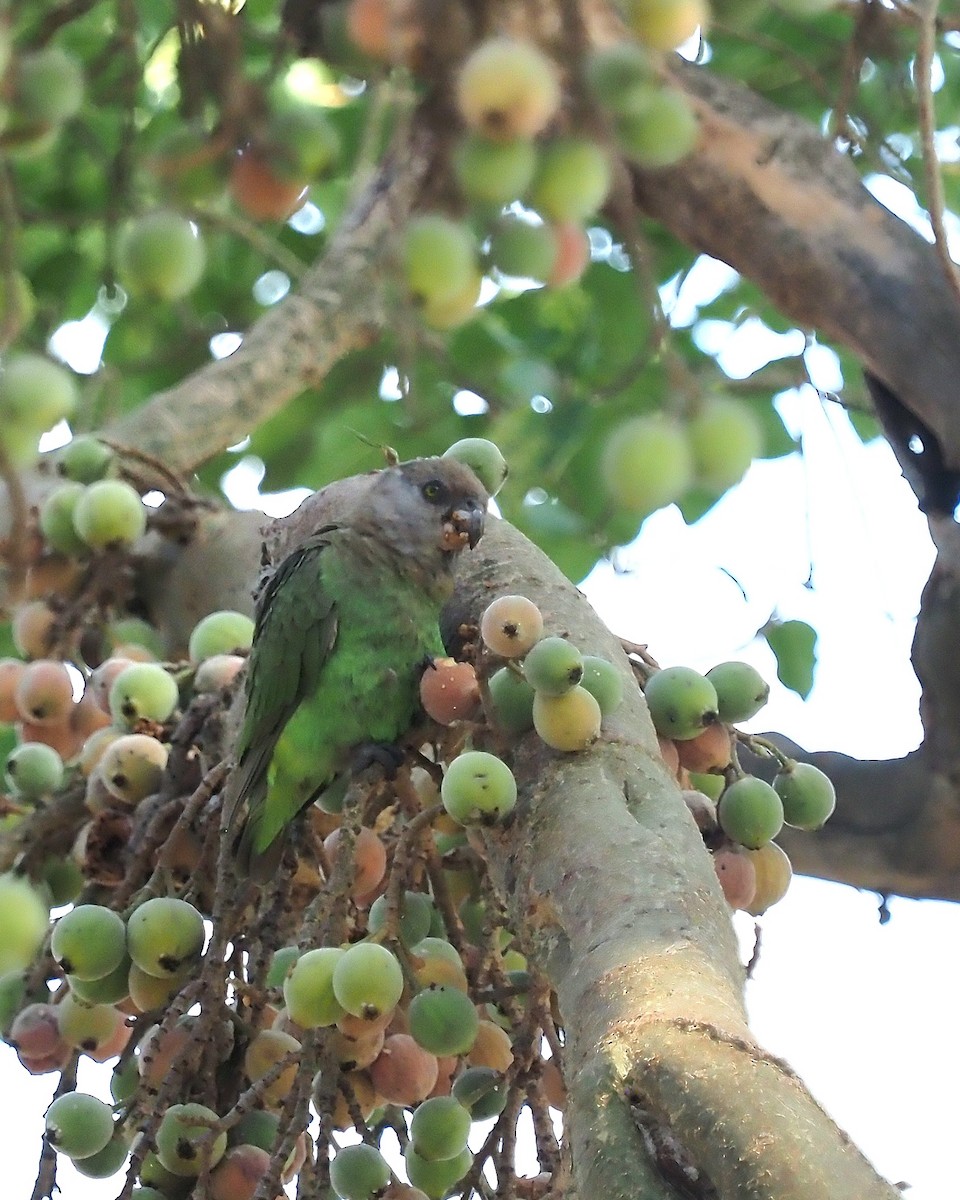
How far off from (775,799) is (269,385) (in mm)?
Result: 1493

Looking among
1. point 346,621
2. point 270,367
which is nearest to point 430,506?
point 346,621

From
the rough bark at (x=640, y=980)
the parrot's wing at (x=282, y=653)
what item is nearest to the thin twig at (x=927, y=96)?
the rough bark at (x=640, y=980)

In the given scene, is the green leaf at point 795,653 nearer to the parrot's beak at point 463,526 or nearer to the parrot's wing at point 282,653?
the parrot's beak at point 463,526

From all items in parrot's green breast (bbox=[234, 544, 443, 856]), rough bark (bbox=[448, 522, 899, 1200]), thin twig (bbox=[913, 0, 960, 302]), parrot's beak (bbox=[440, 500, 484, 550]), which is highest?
thin twig (bbox=[913, 0, 960, 302])

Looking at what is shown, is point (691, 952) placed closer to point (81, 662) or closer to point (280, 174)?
point (280, 174)

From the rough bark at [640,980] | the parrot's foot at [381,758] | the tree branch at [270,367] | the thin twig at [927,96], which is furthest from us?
the tree branch at [270,367]

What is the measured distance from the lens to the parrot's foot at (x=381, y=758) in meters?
1.78

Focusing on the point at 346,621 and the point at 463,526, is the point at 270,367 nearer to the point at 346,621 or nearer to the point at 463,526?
the point at 346,621

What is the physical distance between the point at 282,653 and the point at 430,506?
398 millimetres

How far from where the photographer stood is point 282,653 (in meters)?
2.25

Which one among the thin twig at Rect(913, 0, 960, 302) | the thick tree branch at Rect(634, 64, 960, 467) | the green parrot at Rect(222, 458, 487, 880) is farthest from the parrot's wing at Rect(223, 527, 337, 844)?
the thin twig at Rect(913, 0, 960, 302)

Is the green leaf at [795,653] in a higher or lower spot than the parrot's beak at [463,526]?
lower

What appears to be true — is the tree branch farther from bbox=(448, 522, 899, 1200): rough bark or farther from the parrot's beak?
bbox=(448, 522, 899, 1200): rough bark

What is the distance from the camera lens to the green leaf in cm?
261
